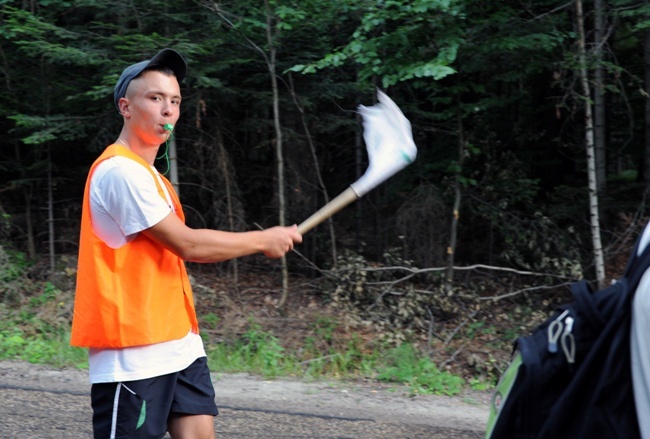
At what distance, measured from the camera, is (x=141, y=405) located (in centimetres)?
284

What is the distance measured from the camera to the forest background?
803cm

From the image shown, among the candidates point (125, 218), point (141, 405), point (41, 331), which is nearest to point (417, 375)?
point (41, 331)

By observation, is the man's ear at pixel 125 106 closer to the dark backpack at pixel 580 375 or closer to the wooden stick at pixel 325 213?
the wooden stick at pixel 325 213

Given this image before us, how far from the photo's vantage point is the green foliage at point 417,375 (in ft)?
21.7

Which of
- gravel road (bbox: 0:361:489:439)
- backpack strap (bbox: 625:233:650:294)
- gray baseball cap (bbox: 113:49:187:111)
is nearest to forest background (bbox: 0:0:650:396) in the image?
gravel road (bbox: 0:361:489:439)

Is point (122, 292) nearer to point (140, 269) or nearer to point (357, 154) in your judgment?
point (140, 269)

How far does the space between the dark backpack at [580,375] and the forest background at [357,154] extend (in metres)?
5.51

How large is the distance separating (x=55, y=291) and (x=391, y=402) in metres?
5.32

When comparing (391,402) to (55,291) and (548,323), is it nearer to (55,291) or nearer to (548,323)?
(548,323)

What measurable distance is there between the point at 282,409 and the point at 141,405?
3007 mm

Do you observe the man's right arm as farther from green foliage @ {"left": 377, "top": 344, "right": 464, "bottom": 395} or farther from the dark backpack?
green foliage @ {"left": 377, "top": 344, "right": 464, "bottom": 395}

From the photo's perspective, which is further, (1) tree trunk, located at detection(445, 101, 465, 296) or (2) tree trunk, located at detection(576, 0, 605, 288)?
(1) tree trunk, located at detection(445, 101, 465, 296)

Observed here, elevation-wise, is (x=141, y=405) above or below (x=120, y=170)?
below

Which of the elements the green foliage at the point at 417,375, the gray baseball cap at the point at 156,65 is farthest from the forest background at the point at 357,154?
the gray baseball cap at the point at 156,65
